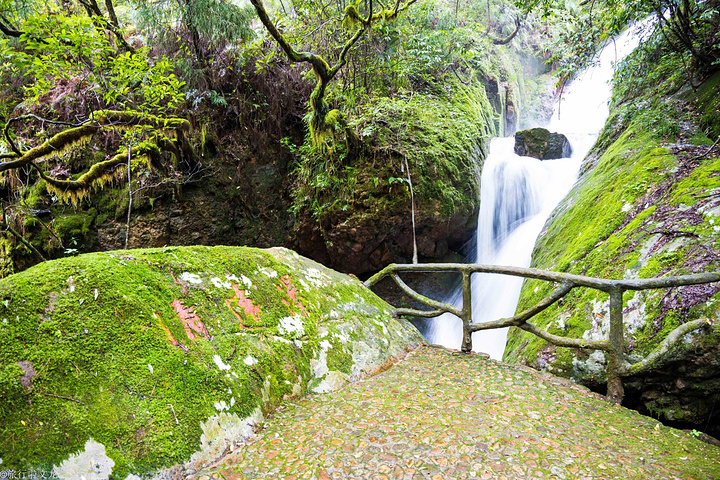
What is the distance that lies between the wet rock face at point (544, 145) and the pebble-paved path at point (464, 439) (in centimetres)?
1084

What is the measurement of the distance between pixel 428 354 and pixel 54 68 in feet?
20.0

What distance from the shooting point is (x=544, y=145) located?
12242mm

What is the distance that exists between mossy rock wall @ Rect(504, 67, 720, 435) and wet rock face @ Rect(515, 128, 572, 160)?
5.89 m

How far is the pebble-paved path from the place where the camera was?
201 centimetres

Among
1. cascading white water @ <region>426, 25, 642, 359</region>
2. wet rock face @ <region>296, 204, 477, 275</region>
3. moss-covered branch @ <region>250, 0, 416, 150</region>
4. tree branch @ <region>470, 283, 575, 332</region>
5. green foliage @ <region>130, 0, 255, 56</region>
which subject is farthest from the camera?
wet rock face @ <region>296, 204, 477, 275</region>

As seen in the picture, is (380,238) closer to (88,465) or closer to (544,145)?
(88,465)

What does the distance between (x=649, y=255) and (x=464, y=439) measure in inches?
114

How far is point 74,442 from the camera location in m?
1.77

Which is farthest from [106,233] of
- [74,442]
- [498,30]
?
[498,30]

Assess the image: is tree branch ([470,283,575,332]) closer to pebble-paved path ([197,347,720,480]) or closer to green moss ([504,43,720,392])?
green moss ([504,43,720,392])

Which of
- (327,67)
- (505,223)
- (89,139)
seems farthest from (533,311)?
(89,139)

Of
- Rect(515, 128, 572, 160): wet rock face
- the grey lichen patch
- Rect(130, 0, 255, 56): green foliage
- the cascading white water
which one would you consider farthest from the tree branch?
Rect(515, 128, 572, 160): wet rock face

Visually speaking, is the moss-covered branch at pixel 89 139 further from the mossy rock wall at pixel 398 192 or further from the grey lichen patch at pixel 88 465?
the grey lichen patch at pixel 88 465

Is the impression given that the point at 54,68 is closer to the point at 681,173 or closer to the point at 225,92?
the point at 225,92
